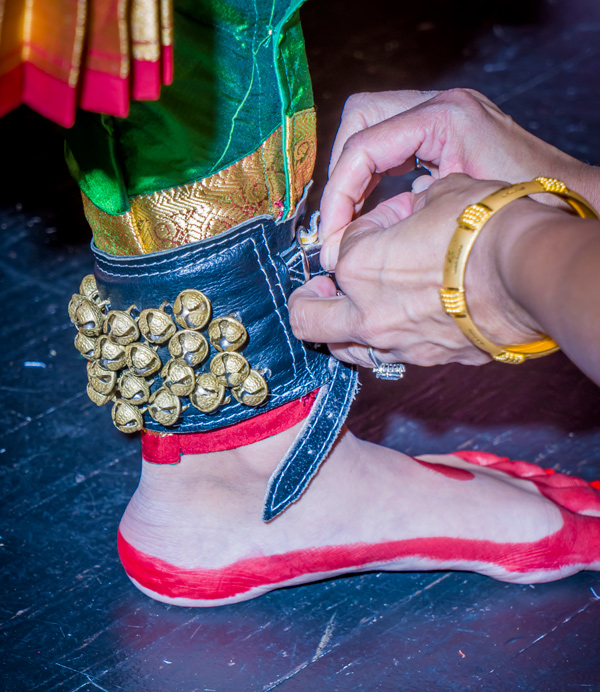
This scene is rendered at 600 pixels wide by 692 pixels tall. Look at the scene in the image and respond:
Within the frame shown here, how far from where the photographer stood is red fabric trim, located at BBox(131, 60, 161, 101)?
0.57m

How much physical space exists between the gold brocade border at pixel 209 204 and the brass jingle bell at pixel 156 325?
62mm

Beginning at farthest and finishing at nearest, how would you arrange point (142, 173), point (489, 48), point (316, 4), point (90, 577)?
point (316, 4)
point (489, 48)
point (90, 577)
point (142, 173)

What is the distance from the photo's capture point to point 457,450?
1169mm

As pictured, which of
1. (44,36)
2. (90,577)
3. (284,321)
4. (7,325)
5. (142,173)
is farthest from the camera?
(7,325)

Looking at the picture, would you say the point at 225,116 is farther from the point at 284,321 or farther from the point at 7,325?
the point at 7,325

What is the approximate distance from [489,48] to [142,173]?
193 centimetres

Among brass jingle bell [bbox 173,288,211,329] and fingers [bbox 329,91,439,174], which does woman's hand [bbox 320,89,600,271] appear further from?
brass jingle bell [bbox 173,288,211,329]

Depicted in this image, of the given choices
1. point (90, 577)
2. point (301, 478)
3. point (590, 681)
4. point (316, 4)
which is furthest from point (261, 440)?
point (316, 4)

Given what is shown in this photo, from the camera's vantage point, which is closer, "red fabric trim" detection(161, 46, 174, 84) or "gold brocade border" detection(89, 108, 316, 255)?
"red fabric trim" detection(161, 46, 174, 84)

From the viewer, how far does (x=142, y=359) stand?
2.68ft

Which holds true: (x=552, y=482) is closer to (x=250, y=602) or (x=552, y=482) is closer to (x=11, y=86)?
(x=250, y=602)

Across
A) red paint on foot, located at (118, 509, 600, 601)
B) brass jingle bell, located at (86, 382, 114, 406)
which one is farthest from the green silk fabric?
red paint on foot, located at (118, 509, 600, 601)

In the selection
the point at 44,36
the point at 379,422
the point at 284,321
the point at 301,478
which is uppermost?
the point at 44,36

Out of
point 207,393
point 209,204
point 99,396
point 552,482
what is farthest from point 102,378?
point 552,482
